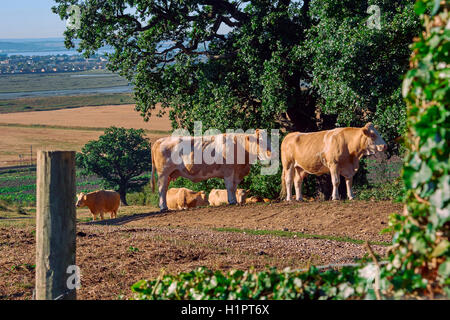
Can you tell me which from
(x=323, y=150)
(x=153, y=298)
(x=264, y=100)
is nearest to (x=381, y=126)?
(x=323, y=150)

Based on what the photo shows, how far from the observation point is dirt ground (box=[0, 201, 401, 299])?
9.79 meters

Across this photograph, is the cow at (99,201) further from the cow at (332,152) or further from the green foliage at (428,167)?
the green foliage at (428,167)

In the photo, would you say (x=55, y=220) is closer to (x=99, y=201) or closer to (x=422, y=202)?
(x=422, y=202)

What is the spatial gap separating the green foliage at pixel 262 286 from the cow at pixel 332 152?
1241 centimetres

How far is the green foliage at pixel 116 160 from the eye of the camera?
56.3 meters

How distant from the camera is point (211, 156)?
2052 centimetres

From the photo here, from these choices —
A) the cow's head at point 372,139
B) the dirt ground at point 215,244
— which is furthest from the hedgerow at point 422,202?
the cow's head at point 372,139

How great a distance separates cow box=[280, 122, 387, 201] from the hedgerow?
41.6 feet

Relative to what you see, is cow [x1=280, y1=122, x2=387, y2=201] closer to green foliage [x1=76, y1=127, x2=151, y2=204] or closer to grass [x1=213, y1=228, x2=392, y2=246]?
grass [x1=213, y1=228, x2=392, y2=246]

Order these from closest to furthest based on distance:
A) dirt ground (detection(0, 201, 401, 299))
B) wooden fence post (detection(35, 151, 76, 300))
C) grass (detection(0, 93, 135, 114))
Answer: wooden fence post (detection(35, 151, 76, 300))
dirt ground (detection(0, 201, 401, 299))
grass (detection(0, 93, 135, 114))

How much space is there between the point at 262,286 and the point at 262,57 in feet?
58.9

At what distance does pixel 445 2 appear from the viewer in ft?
15.3

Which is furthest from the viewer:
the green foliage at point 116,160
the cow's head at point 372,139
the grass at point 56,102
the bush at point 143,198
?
the grass at point 56,102

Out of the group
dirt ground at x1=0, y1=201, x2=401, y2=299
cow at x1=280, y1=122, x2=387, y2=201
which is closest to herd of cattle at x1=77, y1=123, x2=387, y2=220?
cow at x1=280, y1=122, x2=387, y2=201
